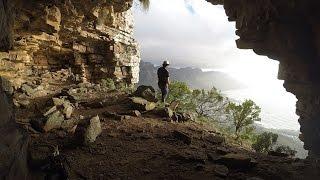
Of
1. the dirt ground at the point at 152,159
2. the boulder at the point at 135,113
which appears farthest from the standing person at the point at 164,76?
the dirt ground at the point at 152,159

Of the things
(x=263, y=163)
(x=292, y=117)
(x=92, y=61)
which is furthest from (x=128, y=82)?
(x=292, y=117)

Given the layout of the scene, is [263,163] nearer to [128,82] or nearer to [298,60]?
[298,60]

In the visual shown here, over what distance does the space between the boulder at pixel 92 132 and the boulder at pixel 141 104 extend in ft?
10.3

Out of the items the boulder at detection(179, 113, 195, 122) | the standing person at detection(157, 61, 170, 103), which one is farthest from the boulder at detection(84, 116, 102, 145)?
the standing person at detection(157, 61, 170, 103)

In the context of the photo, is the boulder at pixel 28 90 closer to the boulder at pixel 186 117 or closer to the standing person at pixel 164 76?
the standing person at pixel 164 76

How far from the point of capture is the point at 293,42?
9977 mm

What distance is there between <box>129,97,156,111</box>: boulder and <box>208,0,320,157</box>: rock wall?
4202 millimetres

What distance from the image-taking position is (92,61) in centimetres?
2098

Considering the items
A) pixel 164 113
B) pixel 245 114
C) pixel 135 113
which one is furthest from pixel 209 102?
pixel 135 113

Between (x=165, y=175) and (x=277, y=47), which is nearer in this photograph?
(x=165, y=175)

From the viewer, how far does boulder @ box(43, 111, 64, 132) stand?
9.16 meters

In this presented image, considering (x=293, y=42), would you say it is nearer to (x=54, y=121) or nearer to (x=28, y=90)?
(x=54, y=121)

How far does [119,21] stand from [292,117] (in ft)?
A: 379

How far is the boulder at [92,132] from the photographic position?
8200mm
